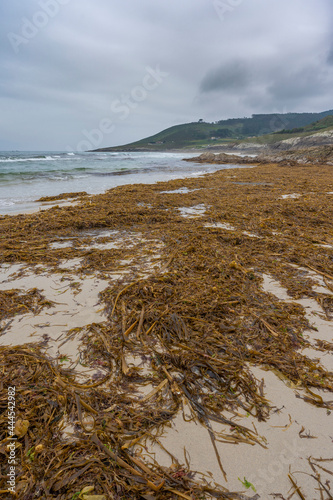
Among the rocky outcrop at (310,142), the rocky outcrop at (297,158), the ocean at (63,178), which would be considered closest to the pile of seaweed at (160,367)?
the ocean at (63,178)

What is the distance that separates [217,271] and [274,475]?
1.88 m

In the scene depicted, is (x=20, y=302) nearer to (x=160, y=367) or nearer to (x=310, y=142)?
(x=160, y=367)

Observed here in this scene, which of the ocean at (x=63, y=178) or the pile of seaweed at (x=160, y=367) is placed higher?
the ocean at (x=63, y=178)

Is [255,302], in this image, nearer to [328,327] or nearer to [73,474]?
[328,327]

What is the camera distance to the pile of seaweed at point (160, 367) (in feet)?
3.50

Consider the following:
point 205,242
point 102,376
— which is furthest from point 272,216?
point 102,376

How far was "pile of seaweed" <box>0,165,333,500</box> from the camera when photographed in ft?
3.50

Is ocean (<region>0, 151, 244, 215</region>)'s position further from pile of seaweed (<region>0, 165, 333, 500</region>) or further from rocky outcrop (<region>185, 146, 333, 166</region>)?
rocky outcrop (<region>185, 146, 333, 166</region>)

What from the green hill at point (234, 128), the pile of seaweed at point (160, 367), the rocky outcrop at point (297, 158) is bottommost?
the pile of seaweed at point (160, 367)

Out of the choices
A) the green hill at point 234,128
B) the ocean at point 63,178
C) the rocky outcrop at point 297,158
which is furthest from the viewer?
the green hill at point 234,128

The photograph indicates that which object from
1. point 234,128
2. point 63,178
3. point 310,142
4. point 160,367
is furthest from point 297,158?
point 234,128

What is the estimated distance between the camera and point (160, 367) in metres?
1.63

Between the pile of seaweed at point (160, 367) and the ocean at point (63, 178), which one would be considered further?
the ocean at point (63, 178)

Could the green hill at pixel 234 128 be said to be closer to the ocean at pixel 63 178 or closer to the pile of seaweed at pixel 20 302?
the ocean at pixel 63 178
